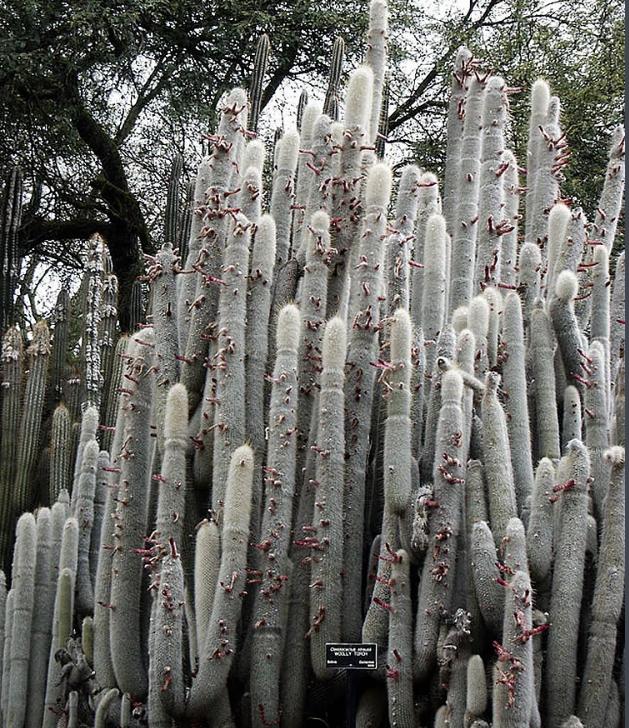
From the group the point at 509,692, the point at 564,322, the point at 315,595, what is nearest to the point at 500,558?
the point at 509,692

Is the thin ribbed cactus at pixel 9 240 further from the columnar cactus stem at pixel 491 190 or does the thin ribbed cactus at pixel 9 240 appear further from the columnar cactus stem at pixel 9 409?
the columnar cactus stem at pixel 491 190

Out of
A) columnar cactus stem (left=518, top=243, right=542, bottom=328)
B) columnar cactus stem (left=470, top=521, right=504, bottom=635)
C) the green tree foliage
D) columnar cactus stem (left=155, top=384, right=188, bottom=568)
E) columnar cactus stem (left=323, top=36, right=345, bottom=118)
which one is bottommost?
columnar cactus stem (left=470, top=521, right=504, bottom=635)

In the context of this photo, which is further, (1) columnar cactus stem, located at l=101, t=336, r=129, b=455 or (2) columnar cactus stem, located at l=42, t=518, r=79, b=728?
(1) columnar cactus stem, located at l=101, t=336, r=129, b=455

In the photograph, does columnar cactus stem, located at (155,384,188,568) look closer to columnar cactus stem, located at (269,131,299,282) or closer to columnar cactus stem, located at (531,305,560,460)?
columnar cactus stem, located at (269,131,299,282)

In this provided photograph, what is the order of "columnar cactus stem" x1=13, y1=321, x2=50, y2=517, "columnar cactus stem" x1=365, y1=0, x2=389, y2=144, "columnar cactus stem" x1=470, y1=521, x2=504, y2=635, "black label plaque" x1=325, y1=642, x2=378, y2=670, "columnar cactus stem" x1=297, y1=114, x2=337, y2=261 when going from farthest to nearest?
"columnar cactus stem" x1=13, y1=321, x2=50, y2=517, "columnar cactus stem" x1=365, y1=0, x2=389, y2=144, "columnar cactus stem" x1=297, y1=114, x2=337, y2=261, "black label plaque" x1=325, y1=642, x2=378, y2=670, "columnar cactus stem" x1=470, y1=521, x2=504, y2=635

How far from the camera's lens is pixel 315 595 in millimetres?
4031

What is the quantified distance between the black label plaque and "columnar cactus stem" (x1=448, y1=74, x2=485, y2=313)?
163cm

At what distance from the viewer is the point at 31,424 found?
6492mm

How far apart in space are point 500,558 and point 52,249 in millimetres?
9558

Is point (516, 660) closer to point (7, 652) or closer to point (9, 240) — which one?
point (7, 652)

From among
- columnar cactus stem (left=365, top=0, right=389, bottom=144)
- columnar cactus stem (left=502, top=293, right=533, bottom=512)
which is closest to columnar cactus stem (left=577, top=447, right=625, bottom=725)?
columnar cactus stem (left=502, top=293, right=533, bottom=512)

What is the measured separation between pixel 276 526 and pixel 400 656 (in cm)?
69

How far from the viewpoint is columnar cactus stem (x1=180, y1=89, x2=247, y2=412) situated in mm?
4422

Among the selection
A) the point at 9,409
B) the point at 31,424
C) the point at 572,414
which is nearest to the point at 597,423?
the point at 572,414
